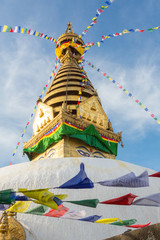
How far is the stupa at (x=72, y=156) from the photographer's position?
4.22 meters

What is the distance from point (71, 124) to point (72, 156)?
1516mm

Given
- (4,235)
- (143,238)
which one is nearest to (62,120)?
(4,235)

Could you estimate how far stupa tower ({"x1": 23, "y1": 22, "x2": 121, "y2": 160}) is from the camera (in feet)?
36.5

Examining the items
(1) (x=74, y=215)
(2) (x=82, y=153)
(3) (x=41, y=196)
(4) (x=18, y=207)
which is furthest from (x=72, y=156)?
(3) (x=41, y=196)

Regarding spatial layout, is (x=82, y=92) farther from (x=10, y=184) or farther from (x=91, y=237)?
(x=91, y=237)

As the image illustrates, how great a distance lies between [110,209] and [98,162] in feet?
5.45

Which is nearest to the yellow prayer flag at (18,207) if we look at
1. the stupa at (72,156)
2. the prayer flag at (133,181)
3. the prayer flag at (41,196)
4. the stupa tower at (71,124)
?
the stupa at (72,156)

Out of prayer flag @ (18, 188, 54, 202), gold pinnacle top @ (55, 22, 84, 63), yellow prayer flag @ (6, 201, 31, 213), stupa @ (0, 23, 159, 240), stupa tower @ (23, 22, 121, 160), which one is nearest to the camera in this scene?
prayer flag @ (18, 188, 54, 202)

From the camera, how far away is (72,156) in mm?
10734

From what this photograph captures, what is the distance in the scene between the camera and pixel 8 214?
3.85 metres

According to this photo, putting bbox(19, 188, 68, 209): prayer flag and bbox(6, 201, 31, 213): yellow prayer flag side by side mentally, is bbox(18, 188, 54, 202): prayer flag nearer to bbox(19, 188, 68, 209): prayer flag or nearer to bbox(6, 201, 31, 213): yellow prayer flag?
bbox(19, 188, 68, 209): prayer flag

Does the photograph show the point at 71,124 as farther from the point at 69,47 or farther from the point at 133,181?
the point at 69,47

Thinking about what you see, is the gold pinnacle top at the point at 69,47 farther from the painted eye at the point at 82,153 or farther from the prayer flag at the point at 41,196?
the prayer flag at the point at 41,196

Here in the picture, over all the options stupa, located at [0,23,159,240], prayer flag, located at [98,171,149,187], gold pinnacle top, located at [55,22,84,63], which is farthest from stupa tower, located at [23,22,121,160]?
prayer flag, located at [98,171,149,187]
